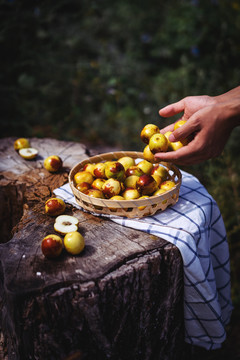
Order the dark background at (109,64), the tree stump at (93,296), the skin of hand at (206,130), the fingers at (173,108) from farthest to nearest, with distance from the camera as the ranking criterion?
the dark background at (109,64) → the fingers at (173,108) → the skin of hand at (206,130) → the tree stump at (93,296)

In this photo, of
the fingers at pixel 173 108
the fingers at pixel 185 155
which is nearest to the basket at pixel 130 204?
the fingers at pixel 185 155

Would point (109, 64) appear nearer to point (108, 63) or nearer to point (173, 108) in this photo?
point (108, 63)

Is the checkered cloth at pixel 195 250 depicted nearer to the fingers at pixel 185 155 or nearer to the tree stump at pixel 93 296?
the tree stump at pixel 93 296

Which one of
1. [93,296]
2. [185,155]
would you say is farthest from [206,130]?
[93,296]

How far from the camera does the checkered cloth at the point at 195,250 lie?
5.42 ft

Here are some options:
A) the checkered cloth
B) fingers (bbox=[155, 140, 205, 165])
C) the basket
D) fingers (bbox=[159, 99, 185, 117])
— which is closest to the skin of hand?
fingers (bbox=[155, 140, 205, 165])

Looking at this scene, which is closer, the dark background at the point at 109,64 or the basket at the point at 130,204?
the basket at the point at 130,204

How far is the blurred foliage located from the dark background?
0.6 inches

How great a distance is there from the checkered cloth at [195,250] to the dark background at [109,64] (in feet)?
6.87

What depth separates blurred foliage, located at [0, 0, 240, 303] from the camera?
4.21 m

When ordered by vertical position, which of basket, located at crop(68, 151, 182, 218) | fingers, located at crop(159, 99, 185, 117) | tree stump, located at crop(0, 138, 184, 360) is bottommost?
tree stump, located at crop(0, 138, 184, 360)

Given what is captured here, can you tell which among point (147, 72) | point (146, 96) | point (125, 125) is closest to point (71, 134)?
point (125, 125)

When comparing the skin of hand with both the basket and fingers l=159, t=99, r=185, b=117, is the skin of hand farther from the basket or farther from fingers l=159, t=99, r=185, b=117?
fingers l=159, t=99, r=185, b=117

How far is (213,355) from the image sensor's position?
7.80 ft
